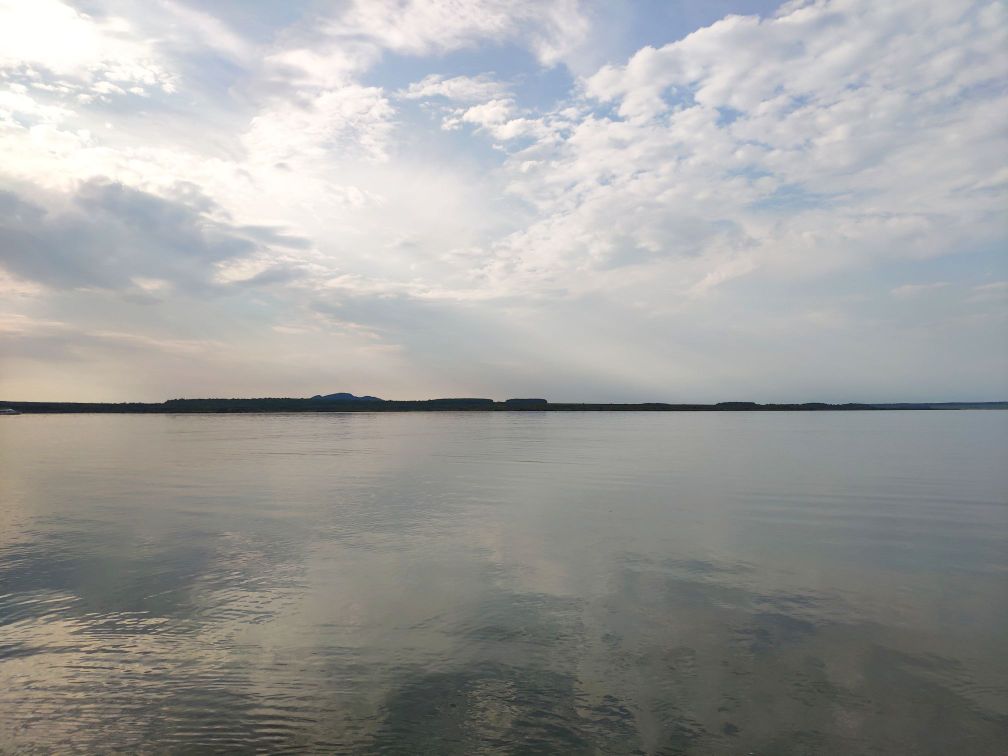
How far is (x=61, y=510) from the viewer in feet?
64.8

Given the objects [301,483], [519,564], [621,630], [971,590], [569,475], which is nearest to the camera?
[621,630]

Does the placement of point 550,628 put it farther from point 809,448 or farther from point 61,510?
point 809,448

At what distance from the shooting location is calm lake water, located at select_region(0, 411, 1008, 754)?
6566mm

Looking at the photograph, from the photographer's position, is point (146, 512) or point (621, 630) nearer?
point (621, 630)

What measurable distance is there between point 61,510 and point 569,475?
2060cm

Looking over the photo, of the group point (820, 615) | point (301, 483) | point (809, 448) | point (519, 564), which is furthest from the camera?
point (809, 448)

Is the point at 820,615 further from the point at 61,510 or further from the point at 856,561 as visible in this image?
the point at 61,510

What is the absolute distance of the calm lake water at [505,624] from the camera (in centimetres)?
657

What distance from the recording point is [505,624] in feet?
31.8

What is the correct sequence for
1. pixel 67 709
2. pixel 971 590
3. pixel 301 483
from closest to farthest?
pixel 67 709
pixel 971 590
pixel 301 483

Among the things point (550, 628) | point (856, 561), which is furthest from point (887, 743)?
point (856, 561)

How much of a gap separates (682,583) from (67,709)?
1011cm

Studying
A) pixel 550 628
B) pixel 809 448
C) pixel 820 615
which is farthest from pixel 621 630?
pixel 809 448

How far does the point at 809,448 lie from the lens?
46.9 meters
